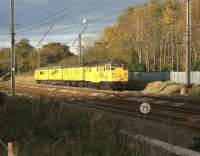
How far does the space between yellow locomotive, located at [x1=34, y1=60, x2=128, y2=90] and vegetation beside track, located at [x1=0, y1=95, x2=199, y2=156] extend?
33502mm

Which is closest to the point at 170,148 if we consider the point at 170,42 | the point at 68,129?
the point at 68,129

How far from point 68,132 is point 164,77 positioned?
50.7 metres

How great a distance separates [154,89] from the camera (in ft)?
186

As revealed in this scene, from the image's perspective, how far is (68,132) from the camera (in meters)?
16.8

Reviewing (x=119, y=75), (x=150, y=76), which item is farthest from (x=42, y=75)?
(x=119, y=75)

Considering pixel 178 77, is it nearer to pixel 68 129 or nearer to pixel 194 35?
pixel 194 35

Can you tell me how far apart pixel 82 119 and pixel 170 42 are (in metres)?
69.1

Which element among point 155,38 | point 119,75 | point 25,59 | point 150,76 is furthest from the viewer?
point 25,59

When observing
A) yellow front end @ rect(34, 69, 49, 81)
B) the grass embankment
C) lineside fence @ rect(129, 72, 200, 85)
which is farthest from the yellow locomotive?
the grass embankment

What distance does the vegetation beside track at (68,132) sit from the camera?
13.6 meters

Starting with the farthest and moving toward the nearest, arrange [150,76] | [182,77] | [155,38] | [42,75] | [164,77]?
[42,75]
[155,38]
[150,76]
[164,77]
[182,77]

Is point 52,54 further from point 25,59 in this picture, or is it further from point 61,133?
point 61,133

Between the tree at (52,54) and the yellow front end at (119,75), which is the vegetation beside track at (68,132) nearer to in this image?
the yellow front end at (119,75)

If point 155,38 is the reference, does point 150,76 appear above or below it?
below
